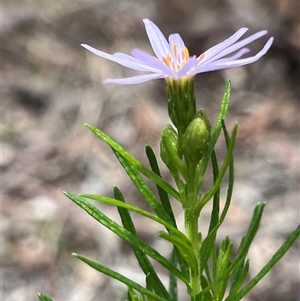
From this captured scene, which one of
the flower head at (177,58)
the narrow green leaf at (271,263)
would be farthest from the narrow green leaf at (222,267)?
the flower head at (177,58)

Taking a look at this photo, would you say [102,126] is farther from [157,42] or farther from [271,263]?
[271,263]

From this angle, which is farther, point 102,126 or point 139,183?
point 102,126

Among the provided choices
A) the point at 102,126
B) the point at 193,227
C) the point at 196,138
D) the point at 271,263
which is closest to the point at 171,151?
the point at 196,138

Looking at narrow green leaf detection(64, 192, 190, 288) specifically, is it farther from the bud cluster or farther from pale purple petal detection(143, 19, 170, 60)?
pale purple petal detection(143, 19, 170, 60)

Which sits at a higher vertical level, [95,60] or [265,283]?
[95,60]

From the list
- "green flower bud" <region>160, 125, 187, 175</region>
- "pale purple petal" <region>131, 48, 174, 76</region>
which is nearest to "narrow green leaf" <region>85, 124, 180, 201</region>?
"green flower bud" <region>160, 125, 187, 175</region>

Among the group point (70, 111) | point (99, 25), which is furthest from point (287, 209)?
point (99, 25)

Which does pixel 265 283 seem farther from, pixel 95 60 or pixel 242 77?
pixel 95 60
